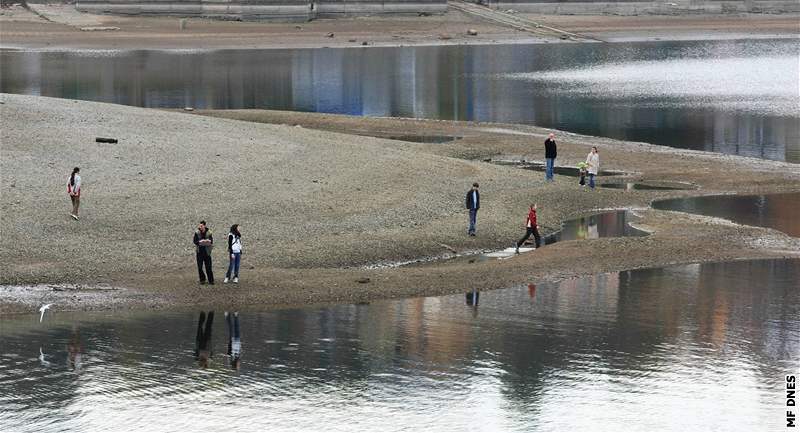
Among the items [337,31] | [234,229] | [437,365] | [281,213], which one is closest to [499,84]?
[337,31]

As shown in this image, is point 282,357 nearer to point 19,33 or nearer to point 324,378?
point 324,378

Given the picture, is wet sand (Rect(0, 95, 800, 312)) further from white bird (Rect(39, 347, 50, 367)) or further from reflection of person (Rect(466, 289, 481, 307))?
white bird (Rect(39, 347, 50, 367))

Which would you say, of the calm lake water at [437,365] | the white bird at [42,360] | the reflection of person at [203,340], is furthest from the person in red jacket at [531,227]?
the white bird at [42,360]

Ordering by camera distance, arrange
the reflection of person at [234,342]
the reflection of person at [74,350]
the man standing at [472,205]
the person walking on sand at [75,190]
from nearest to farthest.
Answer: the reflection of person at [74,350] < the reflection of person at [234,342] < the person walking on sand at [75,190] < the man standing at [472,205]

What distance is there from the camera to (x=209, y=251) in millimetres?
36750

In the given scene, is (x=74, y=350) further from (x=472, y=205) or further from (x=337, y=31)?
(x=337, y=31)

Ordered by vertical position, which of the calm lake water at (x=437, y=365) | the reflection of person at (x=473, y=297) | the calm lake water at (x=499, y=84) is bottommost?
the calm lake water at (x=437, y=365)

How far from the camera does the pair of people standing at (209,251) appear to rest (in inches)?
1435

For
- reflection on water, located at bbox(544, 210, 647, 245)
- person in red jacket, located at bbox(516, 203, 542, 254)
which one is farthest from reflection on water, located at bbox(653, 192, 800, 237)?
person in red jacket, located at bbox(516, 203, 542, 254)

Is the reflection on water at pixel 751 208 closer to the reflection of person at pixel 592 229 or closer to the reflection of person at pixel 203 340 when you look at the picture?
the reflection of person at pixel 592 229

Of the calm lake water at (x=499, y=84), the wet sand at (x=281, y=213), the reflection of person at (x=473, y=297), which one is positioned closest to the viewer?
the reflection of person at (x=473, y=297)

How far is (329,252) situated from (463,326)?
7.92 meters

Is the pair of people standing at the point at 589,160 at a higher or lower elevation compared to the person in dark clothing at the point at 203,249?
higher

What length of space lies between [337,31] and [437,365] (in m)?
124
